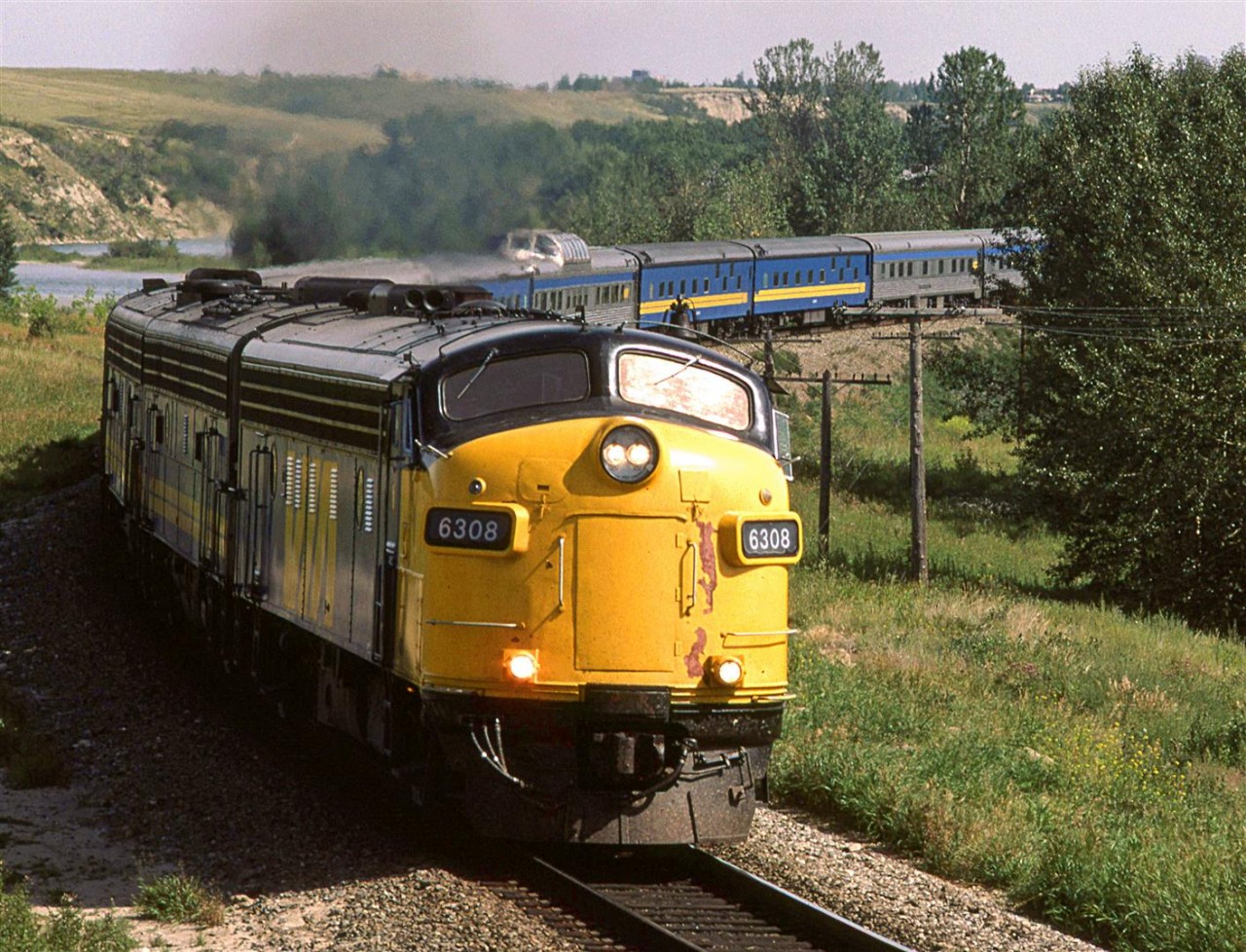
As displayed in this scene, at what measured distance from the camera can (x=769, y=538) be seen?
11.1 metres

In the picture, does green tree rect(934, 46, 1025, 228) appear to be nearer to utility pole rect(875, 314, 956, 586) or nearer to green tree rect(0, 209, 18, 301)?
green tree rect(0, 209, 18, 301)

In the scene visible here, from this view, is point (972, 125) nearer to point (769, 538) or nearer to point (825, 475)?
point (825, 475)

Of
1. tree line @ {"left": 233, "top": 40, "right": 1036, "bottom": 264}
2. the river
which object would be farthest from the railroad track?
the river

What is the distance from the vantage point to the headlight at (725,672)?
10836 mm

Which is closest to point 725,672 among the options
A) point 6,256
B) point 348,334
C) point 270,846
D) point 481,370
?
point 481,370

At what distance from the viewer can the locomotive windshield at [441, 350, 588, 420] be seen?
36.2 feet

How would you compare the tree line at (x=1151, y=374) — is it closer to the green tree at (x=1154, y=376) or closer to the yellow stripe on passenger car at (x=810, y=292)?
the green tree at (x=1154, y=376)

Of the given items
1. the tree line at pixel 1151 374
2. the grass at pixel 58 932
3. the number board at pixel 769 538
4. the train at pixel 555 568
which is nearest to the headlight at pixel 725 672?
the train at pixel 555 568

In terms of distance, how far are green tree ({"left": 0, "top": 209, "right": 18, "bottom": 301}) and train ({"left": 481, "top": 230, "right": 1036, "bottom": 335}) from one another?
118 ft

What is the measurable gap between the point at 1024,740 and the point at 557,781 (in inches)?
271

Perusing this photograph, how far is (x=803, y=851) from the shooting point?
1217 cm

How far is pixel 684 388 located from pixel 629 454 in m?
0.88

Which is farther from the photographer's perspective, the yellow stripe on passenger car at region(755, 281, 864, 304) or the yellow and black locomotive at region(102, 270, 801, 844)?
the yellow stripe on passenger car at region(755, 281, 864, 304)

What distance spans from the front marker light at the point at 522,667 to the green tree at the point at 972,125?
3674 inches
